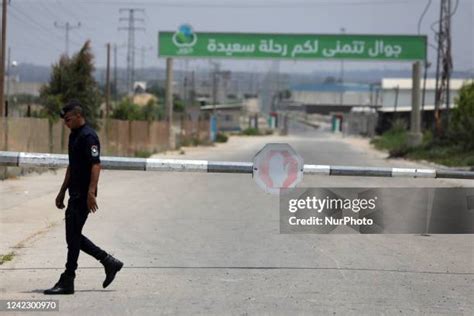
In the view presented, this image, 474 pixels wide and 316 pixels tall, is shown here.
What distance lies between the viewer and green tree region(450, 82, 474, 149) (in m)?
38.7

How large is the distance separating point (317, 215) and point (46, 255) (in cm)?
410

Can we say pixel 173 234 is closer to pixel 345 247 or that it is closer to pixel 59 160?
pixel 345 247

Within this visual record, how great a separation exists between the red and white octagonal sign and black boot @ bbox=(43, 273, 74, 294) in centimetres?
259

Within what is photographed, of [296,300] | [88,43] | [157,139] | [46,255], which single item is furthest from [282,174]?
[157,139]

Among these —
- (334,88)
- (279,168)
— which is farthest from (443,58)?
(334,88)

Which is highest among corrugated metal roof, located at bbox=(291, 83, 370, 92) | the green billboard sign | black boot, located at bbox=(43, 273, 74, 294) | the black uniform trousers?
corrugated metal roof, located at bbox=(291, 83, 370, 92)

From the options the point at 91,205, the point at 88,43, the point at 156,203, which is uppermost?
the point at 88,43

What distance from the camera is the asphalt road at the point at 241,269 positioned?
26.6 feet

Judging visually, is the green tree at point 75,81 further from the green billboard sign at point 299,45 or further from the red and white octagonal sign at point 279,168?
the red and white octagonal sign at point 279,168

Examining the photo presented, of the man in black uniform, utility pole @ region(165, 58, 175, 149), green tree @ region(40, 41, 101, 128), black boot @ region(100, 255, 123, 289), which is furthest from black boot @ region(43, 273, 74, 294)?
utility pole @ region(165, 58, 175, 149)

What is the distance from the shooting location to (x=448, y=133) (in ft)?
142

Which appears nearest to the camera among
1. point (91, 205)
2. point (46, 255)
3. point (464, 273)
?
point (91, 205)

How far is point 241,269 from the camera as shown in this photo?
9.99m

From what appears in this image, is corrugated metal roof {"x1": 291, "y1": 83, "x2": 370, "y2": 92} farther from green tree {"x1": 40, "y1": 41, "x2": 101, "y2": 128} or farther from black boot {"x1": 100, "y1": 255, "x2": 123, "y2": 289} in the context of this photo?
black boot {"x1": 100, "y1": 255, "x2": 123, "y2": 289}
